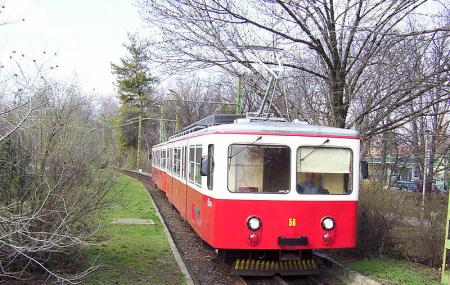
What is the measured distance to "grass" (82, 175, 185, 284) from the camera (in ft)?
23.8

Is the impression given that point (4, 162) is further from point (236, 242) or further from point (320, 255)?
point (320, 255)

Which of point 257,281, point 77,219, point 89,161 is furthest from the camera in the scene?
point 257,281

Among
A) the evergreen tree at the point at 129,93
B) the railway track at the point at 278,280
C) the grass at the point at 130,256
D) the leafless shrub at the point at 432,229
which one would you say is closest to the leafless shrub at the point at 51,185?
the grass at the point at 130,256

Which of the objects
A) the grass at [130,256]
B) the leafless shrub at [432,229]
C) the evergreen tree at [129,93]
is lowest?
the grass at [130,256]

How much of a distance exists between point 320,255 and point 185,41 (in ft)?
20.8

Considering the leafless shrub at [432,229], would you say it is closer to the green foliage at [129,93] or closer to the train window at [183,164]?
the train window at [183,164]

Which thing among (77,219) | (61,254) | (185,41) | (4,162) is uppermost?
(185,41)

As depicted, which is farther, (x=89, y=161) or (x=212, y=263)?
(x=212, y=263)

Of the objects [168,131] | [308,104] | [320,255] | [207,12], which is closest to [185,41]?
[207,12]

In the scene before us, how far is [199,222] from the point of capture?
9297mm

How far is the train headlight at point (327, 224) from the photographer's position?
787cm

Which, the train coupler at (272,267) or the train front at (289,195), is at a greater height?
the train front at (289,195)

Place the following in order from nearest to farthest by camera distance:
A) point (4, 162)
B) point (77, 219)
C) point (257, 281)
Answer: point (4, 162), point (77, 219), point (257, 281)

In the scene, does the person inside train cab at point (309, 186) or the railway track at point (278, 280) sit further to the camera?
the railway track at point (278, 280)
